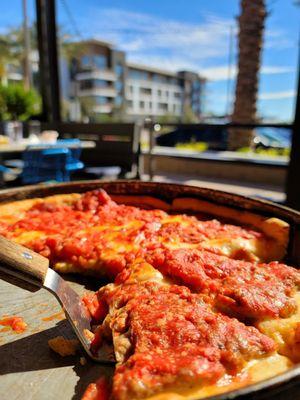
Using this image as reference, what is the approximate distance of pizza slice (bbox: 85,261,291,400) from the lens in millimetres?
816

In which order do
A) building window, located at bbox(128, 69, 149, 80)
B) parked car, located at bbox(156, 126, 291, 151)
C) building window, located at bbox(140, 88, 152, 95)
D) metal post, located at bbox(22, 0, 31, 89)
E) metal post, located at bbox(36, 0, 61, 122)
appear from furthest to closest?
1. building window, located at bbox(140, 88, 152, 95)
2. building window, located at bbox(128, 69, 149, 80)
3. metal post, located at bbox(22, 0, 31, 89)
4. parked car, located at bbox(156, 126, 291, 151)
5. metal post, located at bbox(36, 0, 61, 122)

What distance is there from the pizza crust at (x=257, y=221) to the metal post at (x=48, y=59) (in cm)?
587

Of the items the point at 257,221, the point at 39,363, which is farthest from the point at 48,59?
the point at 39,363

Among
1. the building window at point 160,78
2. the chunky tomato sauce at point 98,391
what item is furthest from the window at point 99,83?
the chunky tomato sauce at point 98,391

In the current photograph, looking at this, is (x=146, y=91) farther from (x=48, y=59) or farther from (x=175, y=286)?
(x=175, y=286)

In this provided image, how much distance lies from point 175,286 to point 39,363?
1.69 feet

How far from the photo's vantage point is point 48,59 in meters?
6.89

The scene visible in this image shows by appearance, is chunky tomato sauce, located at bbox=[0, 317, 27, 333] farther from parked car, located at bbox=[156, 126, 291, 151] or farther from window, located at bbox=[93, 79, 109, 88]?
window, located at bbox=[93, 79, 109, 88]

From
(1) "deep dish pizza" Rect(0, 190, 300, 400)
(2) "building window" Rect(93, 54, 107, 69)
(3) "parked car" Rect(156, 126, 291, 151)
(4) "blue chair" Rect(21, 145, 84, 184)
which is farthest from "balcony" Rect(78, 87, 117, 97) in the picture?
(1) "deep dish pizza" Rect(0, 190, 300, 400)

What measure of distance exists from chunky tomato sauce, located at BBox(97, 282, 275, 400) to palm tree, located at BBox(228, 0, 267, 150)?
8.99m

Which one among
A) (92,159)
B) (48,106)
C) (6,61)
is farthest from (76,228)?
(6,61)

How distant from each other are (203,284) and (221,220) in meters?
0.80

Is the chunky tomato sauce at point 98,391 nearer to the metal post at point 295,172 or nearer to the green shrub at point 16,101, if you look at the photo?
the metal post at point 295,172

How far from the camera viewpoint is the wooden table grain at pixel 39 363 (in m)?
0.88
